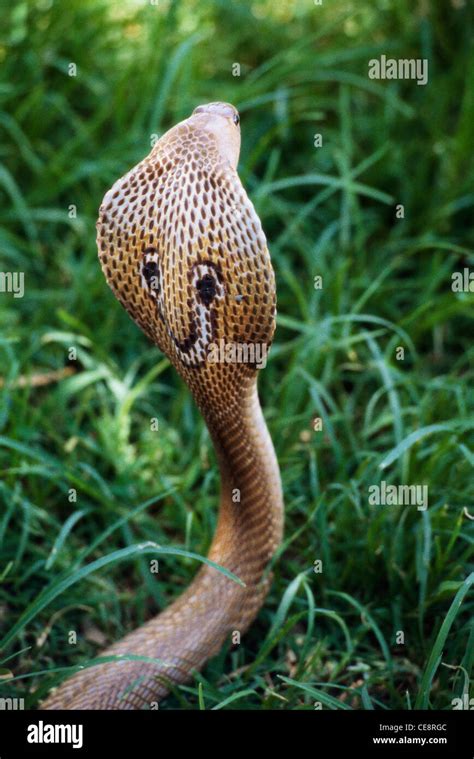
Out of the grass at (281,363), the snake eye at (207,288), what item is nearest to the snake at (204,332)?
the snake eye at (207,288)

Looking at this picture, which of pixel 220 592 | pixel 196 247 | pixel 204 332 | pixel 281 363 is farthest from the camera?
pixel 281 363

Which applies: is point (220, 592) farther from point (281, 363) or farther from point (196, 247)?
point (281, 363)

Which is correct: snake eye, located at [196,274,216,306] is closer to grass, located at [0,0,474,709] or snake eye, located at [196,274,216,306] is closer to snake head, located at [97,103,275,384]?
snake head, located at [97,103,275,384]

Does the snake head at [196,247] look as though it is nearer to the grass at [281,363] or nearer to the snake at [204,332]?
the snake at [204,332]

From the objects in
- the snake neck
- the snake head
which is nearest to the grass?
the snake neck

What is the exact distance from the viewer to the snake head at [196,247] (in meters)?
2.14

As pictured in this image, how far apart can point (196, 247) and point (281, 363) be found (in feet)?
5.48

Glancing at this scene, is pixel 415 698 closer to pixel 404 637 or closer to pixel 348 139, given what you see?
pixel 404 637

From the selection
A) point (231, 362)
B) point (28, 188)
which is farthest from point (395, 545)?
point (28, 188)

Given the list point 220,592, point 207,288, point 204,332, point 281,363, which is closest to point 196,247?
point 207,288

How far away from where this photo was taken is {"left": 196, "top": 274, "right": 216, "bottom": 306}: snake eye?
220cm

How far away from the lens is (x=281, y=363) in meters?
3.81

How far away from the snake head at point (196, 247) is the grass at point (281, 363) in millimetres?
527

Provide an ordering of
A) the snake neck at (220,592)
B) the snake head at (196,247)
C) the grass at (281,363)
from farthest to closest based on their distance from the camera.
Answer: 1. the grass at (281,363)
2. the snake neck at (220,592)
3. the snake head at (196,247)
